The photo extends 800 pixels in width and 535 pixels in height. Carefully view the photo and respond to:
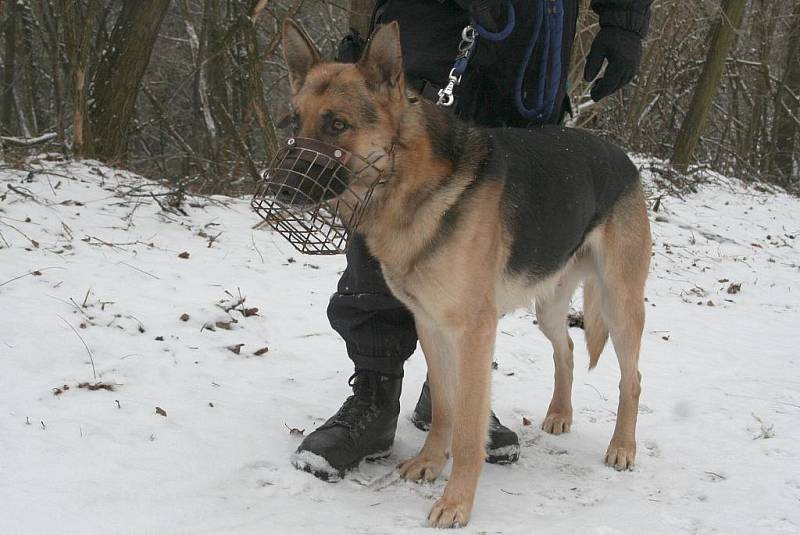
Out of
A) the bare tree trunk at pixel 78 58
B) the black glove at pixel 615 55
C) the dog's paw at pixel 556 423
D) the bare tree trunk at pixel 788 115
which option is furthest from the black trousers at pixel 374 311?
the bare tree trunk at pixel 788 115

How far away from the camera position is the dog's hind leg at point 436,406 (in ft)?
9.54

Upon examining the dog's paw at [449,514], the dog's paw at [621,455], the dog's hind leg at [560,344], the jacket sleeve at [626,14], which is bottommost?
the dog's paw at [449,514]

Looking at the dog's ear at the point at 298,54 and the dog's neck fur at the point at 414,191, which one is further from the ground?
the dog's ear at the point at 298,54

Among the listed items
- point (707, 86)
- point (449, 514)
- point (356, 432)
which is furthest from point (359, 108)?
point (707, 86)

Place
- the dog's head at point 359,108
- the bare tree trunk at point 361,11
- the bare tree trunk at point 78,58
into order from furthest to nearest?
the bare tree trunk at point 78,58 < the bare tree trunk at point 361,11 < the dog's head at point 359,108

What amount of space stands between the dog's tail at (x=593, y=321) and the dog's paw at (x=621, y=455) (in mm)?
598

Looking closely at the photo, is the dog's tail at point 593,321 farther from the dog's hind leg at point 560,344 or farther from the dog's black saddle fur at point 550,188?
the dog's black saddle fur at point 550,188

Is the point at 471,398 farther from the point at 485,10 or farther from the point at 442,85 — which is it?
the point at 485,10

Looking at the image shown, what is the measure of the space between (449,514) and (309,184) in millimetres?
1249

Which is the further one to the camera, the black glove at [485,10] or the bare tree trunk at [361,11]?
the bare tree trunk at [361,11]

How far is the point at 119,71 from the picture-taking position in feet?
24.3

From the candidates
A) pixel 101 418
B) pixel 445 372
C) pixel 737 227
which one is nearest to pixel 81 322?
pixel 101 418

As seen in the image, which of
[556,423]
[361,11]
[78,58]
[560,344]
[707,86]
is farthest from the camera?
[707,86]

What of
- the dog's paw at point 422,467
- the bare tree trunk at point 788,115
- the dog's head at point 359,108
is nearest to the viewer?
the dog's head at point 359,108
